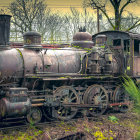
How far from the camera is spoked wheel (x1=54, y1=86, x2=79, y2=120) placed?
7969 mm

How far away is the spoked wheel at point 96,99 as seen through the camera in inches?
347

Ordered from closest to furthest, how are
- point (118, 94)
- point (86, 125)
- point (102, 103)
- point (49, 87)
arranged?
point (86, 125) → point (49, 87) → point (102, 103) → point (118, 94)

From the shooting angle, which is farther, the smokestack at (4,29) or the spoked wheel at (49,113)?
the spoked wheel at (49,113)

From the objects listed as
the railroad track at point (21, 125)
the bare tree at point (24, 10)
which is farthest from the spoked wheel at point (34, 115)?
the bare tree at point (24, 10)

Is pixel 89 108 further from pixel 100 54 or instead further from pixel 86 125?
pixel 100 54

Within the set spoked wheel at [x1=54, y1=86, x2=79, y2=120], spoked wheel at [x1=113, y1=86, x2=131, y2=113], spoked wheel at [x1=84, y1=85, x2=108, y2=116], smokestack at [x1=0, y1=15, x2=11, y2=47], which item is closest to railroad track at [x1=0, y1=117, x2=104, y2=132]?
spoked wheel at [x1=54, y1=86, x2=79, y2=120]

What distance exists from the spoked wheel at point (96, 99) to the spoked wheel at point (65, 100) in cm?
56

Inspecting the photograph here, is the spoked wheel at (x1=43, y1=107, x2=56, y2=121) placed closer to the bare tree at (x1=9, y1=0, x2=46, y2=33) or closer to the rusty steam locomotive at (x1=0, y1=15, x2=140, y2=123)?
the rusty steam locomotive at (x1=0, y1=15, x2=140, y2=123)

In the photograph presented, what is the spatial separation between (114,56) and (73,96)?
2615 mm

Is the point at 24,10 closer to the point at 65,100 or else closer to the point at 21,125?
the point at 65,100

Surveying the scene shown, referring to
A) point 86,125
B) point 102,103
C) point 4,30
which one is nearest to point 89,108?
point 102,103

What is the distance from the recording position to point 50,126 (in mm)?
7477

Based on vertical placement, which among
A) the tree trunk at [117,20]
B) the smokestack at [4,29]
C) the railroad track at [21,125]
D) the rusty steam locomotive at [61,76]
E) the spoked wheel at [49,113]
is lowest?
the railroad track at [21,125]

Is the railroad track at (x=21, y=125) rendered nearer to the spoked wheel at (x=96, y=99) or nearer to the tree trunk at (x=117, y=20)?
the spoked wheel at (x=96, y=99)
